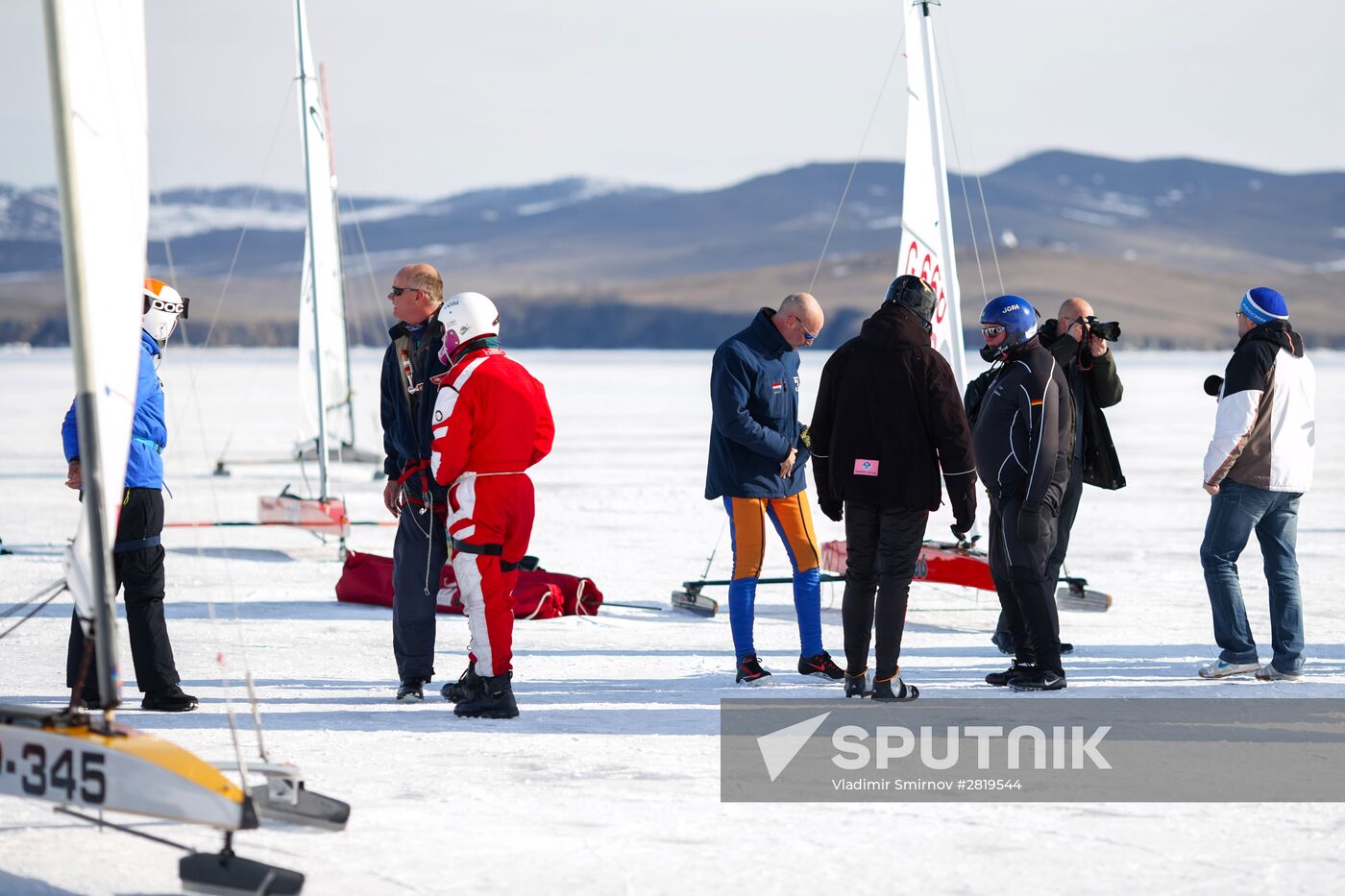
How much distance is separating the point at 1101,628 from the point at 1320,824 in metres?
3.39

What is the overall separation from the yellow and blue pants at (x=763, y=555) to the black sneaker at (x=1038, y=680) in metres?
0.83

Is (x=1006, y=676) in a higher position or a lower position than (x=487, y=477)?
lower

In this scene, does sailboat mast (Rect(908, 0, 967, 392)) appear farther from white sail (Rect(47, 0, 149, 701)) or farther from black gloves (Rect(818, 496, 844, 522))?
white sail (Rect(47, 0, 149, 701))

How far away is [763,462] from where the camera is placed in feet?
21.2

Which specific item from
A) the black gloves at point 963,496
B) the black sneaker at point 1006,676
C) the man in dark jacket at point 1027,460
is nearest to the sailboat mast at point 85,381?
the black gloves at point 963,496

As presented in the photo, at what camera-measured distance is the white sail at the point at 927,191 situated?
Answer: 9.30 m

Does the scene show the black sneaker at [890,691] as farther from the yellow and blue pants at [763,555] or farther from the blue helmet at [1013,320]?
the blue helmet at [1013,320]

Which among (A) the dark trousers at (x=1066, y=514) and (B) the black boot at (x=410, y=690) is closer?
(B) the black boot at (x=410, y=690)

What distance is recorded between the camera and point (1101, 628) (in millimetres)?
7812

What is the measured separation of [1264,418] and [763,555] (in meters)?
2.10

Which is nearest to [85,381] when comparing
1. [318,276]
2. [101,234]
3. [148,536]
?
[101,234]

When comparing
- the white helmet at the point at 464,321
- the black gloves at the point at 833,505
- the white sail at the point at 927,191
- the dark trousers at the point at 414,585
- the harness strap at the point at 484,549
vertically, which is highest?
the white sail at the point at 927,191

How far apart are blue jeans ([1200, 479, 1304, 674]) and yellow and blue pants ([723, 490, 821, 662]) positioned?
5.27 ft
